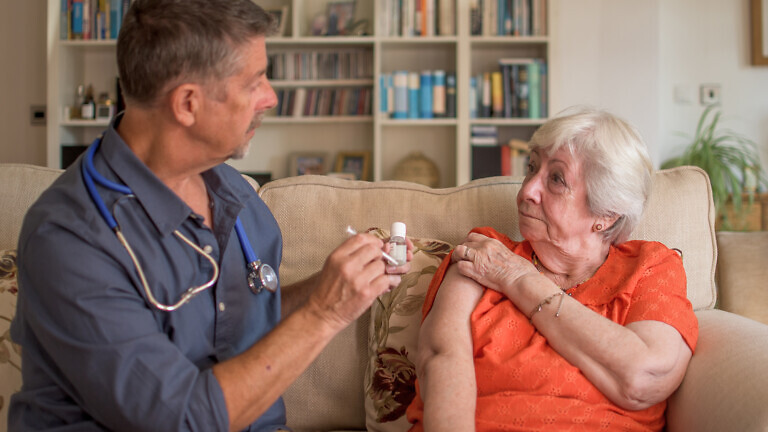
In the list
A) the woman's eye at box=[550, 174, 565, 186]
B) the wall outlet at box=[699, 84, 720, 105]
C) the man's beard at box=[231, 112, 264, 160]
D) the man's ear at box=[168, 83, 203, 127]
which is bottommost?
the woman's eye at box=[550, 174, 565, 186]

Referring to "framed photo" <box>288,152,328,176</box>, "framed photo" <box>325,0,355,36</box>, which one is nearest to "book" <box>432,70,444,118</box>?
"framed photo" <box>325,0,355,36</box>

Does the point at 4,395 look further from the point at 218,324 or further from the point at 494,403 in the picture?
the point at 494,403

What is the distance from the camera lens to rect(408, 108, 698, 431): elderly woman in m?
1.32

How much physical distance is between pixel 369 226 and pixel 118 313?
85cm

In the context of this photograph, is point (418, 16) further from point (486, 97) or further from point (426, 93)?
point (486, 97)

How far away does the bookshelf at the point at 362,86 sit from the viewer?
4152 mm

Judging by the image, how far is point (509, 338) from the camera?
1.41m

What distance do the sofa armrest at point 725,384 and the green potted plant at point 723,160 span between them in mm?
2533

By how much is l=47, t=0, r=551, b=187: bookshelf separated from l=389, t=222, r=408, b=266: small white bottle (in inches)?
117

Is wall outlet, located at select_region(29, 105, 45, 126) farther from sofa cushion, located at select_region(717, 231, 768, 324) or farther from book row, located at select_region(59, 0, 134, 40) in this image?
sofa cushion, located at select_region(717, 231, 768, 324)

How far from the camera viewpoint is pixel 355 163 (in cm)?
442

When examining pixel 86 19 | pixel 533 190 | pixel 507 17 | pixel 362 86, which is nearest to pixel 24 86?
pixel 86 19

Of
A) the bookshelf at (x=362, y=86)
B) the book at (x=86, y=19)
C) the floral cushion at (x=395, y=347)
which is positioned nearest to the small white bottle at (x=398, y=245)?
the floral cushion at (x=395, y=347)

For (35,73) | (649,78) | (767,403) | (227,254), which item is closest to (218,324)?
(227,254)
